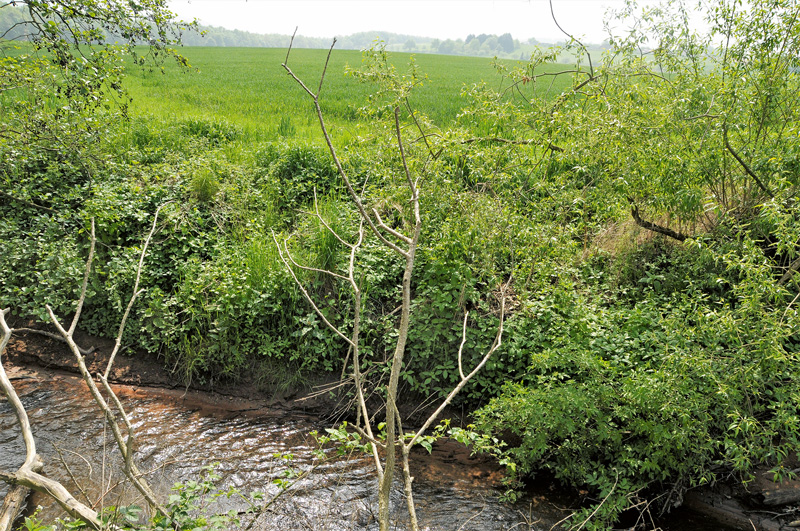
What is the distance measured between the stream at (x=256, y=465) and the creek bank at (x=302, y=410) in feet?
0.07

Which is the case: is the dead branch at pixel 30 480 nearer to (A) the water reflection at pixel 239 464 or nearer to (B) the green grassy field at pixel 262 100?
(A) the water reflection at pixel 239 464

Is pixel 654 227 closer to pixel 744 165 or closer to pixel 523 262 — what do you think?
pixel 744 165

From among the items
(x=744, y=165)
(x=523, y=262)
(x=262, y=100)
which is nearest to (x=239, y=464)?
(x=523, y=262)

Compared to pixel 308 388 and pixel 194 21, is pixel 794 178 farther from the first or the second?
pixel 194 21

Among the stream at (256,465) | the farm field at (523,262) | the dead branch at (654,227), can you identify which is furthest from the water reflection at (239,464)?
the dead branch at (654,227)

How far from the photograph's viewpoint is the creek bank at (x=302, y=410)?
3.82m

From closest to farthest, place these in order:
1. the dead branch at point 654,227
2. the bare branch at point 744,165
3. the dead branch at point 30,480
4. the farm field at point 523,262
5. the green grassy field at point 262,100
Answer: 1. the dead branch at point 30,480
2. the farm field at point 523,262
3. the bare branch at point 744,165
4. the dead branch at point 654,227
5. the green grassy field at point 262,100

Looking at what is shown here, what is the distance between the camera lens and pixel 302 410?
5203 mm

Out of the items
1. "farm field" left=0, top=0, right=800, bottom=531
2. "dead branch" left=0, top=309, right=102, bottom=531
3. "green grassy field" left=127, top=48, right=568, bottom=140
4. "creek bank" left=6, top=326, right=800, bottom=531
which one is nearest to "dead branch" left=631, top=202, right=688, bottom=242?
"farm field" left=0, top=0, right=800, bottom=531

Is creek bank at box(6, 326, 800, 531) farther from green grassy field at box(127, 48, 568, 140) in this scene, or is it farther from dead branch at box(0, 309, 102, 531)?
green grassy field at box(127, 48, 568, 140)

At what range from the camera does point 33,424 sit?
4730mm

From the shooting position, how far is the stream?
3818 millimetres

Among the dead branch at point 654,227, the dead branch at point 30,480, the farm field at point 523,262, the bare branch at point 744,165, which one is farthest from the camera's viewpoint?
the dead branch at point 654,227

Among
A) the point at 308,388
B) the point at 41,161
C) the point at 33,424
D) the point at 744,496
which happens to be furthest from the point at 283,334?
the point at 41,161
